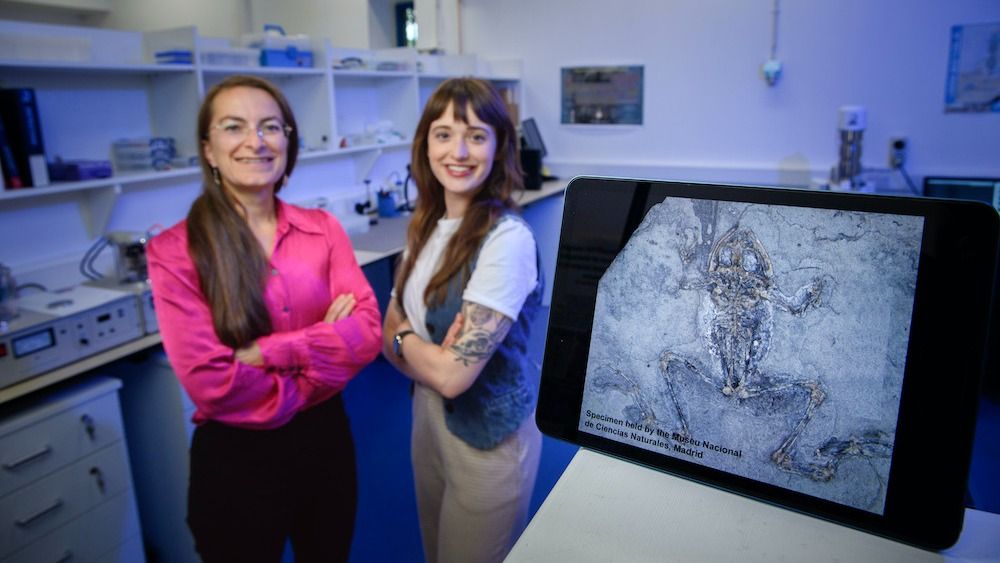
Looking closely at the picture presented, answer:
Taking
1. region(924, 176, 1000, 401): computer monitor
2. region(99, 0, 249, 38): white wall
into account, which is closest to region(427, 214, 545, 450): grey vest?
region(924, 176, 1000, 401): computer monitor

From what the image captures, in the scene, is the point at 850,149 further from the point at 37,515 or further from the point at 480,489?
the point at 37,515

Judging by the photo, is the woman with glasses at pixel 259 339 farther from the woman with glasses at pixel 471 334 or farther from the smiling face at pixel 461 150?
the smiling face at pixel 461 150

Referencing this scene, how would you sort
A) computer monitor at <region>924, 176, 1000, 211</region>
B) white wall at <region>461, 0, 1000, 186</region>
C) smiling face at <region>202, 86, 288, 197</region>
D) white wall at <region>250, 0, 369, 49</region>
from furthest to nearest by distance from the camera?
white wall at <region>250, 0, 369, 49</region>
white wall at <region>461, 0, 1000, 186</region>
computer monitor at <region>924, 176, 1000, 211</region>
smiling face at <region>202, 86, 288, 197</region>

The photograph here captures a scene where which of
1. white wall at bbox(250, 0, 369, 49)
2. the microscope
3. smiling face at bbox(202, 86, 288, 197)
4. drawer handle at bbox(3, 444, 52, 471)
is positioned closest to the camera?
smiling face at bbox(202, 86, 288, 197)

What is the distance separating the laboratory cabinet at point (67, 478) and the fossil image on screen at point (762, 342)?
171 cm

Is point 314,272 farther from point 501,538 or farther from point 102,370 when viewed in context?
point 102,370

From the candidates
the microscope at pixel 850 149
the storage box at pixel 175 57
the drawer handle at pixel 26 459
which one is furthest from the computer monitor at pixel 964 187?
the drawer handle at pixel 26 459

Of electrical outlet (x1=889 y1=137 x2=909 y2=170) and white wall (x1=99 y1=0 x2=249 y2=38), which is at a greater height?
white wall (x1=99 y1=0 x2=249 y2=38)

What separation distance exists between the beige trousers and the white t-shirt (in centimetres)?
23

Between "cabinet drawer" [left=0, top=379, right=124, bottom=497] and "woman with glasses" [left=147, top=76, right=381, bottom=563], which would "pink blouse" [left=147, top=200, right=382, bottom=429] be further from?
"cabinet drawer" [left=0, top=379, right=124, bottom=497]

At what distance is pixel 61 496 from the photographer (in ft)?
5.75

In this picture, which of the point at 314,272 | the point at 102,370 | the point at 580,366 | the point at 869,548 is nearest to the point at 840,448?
the point at 869,548

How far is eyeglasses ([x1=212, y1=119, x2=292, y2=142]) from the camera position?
153cm

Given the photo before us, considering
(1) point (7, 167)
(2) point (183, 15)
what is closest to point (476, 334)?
(1) point (7, 167)
